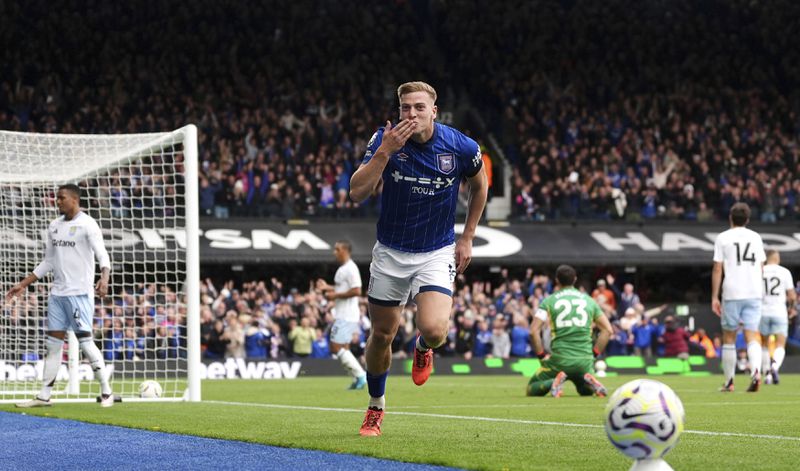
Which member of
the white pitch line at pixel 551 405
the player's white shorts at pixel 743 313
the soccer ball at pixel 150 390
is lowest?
the white pitch line at pixel 551 405

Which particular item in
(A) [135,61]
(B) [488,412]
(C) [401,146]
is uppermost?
(A) [135,61]

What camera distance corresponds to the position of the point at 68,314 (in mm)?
12422

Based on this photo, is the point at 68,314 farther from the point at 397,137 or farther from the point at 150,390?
the point at 397,137

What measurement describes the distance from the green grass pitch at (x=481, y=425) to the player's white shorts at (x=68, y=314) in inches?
32.7

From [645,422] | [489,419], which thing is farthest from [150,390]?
[645,422]

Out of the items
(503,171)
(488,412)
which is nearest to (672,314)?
(503,171)

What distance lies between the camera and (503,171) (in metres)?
34.2

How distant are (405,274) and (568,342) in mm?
6654

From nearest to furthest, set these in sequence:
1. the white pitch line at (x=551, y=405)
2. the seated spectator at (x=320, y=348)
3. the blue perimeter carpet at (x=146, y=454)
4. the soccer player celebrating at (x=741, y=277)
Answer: the blue perimeter carpet at (x=146, y=454), the white pitch line at (x=551, y=405), the soccer player celebrating at (x=741, y=277), the seated spectator at (x=320, y=348)

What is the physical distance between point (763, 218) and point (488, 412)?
2282 cm

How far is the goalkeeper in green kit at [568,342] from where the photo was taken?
14.4 meters

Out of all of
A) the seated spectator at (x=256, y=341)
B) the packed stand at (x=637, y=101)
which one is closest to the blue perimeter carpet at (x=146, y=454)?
the seated spectator at (x=256, y=341)

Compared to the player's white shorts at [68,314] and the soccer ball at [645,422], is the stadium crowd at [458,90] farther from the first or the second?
Answer: the soccer ball at [645,422]

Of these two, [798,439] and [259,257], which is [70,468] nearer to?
[798,439]
